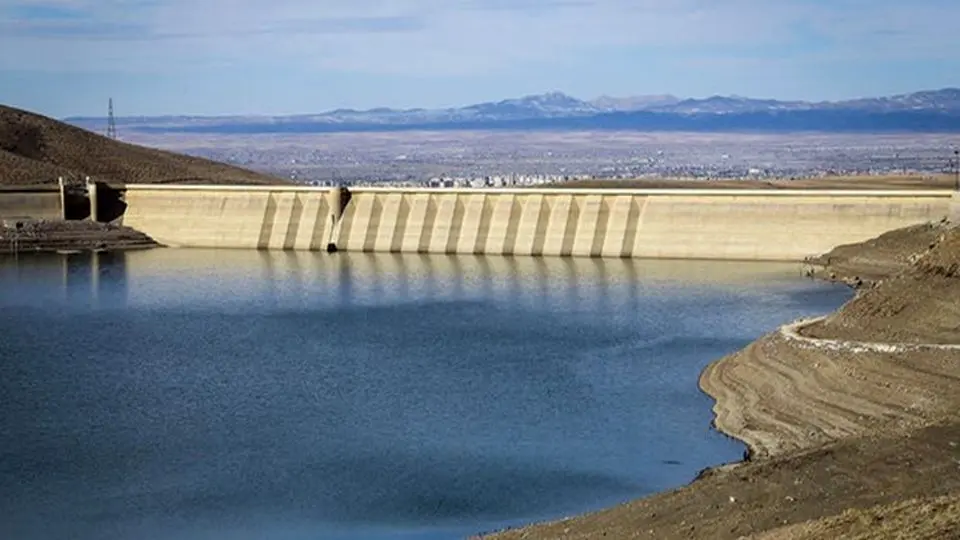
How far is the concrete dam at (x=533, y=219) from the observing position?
2308 inches

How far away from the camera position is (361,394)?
34156mm

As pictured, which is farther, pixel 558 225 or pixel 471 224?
pixel 471 224

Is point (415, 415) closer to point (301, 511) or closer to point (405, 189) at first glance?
point (301, 511)

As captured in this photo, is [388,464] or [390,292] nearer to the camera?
[388,464]

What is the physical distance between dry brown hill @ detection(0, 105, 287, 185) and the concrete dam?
35.7ft

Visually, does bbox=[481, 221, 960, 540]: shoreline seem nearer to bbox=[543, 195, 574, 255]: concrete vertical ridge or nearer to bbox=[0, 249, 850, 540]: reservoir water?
bbox=[0, 249, 850, 540]: reservoir water

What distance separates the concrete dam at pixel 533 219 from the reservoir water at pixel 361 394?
214 cm

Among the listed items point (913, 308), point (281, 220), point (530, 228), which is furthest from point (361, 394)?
point (281, 220)

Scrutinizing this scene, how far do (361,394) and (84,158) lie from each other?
54533 millimetres

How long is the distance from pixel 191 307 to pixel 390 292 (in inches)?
249

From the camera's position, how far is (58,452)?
28703 millimetres

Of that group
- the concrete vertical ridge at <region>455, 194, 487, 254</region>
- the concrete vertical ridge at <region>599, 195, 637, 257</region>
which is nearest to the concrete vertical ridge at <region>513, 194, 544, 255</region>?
the concrete vertical ridge at <region>455, 194, 487, 254</region>

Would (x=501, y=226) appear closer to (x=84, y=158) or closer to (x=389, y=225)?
(x=389, y=225)

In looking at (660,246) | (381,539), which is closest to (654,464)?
(381,539)
